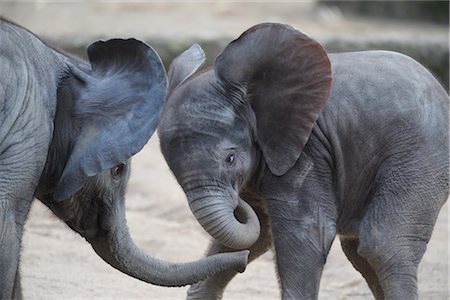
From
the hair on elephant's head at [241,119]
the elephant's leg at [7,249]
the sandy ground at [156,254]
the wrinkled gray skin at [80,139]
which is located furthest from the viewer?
the sandy ground at [156,254]

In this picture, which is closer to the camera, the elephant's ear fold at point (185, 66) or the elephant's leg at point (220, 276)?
the elephant's ear fold at point (185, 66)

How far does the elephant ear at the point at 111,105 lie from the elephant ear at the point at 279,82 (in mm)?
613

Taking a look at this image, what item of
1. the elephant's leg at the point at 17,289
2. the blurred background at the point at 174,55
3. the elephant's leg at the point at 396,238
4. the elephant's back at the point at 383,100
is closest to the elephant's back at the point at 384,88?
the elephant's back at the point at 383,100

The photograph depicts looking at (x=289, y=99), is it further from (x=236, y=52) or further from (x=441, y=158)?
(x=441, y=158)

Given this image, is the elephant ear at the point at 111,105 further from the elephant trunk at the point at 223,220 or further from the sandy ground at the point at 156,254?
the sandy ground at the point at 156,254

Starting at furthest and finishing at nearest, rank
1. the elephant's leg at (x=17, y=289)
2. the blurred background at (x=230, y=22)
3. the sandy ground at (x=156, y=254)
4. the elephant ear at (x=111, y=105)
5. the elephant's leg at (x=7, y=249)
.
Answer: the blurred background at (x=230, y=22)
the sandy ground at (x=156, y=254)
the elephant's leg at (x=17, y=289)
the elephant ear at (x=111, y=105)
the elephant's leg at (x=7, y=249)

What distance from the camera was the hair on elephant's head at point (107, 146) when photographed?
595 centimetres

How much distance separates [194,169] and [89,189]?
598 millimetres

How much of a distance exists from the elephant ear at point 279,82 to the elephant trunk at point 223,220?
0.31 metres

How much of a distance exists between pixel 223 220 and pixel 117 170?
602 mm

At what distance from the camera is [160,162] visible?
39.9ft

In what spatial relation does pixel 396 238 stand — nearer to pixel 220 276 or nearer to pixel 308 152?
pixel 308 152

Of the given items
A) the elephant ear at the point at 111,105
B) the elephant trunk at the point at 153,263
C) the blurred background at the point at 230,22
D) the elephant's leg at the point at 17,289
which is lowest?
the blurred background at the point at 230,22

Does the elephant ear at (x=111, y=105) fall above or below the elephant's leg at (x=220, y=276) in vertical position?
above
